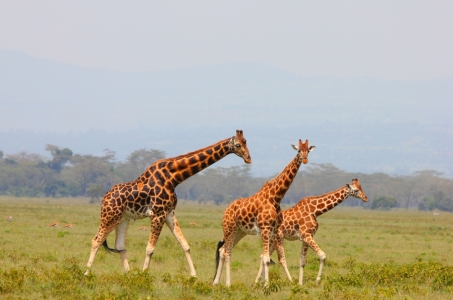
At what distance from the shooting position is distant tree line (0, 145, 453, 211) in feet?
420

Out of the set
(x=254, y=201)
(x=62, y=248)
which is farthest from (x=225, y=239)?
(x=62, y=248)

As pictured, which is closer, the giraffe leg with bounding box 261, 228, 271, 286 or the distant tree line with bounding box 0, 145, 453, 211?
the giraffe leg with bounding box 261, 228, 271, 286

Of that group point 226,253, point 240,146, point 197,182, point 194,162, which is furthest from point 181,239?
point 197,182

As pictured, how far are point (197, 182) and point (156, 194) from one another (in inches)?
5346

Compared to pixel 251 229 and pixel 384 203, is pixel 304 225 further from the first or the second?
pixel 384 203

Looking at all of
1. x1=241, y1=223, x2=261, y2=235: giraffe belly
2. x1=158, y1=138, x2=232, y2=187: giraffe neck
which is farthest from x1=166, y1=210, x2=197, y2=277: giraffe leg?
x1=241, y1=223, x2=261, y2=235: giraffe belly

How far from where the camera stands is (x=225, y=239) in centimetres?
1485

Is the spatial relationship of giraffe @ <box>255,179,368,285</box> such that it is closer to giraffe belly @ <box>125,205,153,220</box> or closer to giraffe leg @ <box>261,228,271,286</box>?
giraffe leg @ <box>261,228,271,286</box>

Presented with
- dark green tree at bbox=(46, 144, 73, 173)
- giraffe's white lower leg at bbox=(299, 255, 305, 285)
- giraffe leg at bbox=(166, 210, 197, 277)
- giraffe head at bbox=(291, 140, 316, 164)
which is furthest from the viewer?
dark green tree at bbox=(46, 144, 73, 173)

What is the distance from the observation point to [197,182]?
15012 cm

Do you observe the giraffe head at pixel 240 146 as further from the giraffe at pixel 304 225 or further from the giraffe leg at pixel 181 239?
the giraffe at pixel 304 225

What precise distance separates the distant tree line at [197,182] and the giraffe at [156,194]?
110 meters

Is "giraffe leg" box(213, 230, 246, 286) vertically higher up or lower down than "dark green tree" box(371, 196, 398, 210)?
higher up

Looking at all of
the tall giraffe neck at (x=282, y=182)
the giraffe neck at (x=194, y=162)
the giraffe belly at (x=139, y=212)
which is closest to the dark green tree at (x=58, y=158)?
the giraffe belly at (x=139, y=212)
